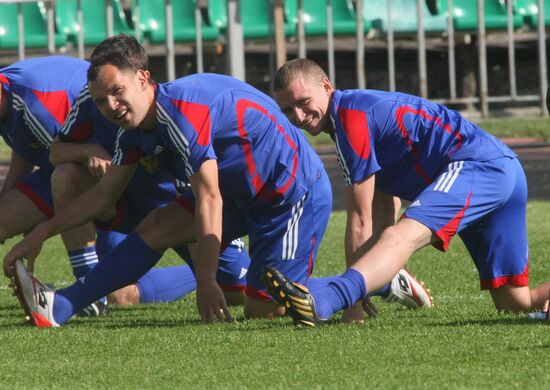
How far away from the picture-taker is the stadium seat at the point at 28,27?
16031mm

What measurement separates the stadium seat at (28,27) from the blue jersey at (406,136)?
34.3 feet

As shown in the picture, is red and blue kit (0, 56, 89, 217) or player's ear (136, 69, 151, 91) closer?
player's ear (136, 69, 151, 91)

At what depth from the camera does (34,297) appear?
632 centimetres

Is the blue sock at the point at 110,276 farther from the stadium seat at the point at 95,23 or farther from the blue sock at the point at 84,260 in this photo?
the stadium seat at the point at 95,23

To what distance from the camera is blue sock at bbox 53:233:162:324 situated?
6332 mm

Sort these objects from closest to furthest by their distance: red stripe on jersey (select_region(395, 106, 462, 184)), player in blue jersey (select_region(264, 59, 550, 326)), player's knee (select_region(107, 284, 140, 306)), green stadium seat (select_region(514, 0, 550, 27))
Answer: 1. player in blue jersey (select_region(264, 59, 550, 326))
2. red stripe on jersey (select_region(395, 106, 462, 184))
3. player's knee (select_region(107, 284, 140, 306))
4. green stadium seat (select_region(514, 0, 550, 27))

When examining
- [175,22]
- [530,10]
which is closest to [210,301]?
[175,22]

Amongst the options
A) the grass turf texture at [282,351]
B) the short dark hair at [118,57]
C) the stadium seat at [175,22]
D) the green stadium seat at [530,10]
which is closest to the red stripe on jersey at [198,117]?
the short dark hair at [118,57]

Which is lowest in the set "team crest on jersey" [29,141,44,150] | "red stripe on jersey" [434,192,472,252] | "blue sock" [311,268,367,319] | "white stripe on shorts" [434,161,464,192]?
"blue sock" [311,268,367,319]

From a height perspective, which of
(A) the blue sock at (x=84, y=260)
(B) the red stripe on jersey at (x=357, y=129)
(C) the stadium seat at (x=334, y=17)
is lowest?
(A) the blue sock at (x=84, y=260)

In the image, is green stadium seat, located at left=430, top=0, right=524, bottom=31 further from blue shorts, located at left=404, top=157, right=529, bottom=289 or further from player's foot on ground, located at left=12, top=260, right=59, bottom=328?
player's foot on ground, located at left=12, top=260, right=59, bottom=328

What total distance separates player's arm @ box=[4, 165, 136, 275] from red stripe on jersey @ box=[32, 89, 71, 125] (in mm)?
714

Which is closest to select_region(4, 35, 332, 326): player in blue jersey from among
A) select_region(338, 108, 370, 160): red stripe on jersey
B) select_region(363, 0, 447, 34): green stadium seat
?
select_region(338, 108, 370, 160): red stripe on jersey

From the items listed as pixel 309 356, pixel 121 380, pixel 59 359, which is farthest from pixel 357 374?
pixel 59 359
